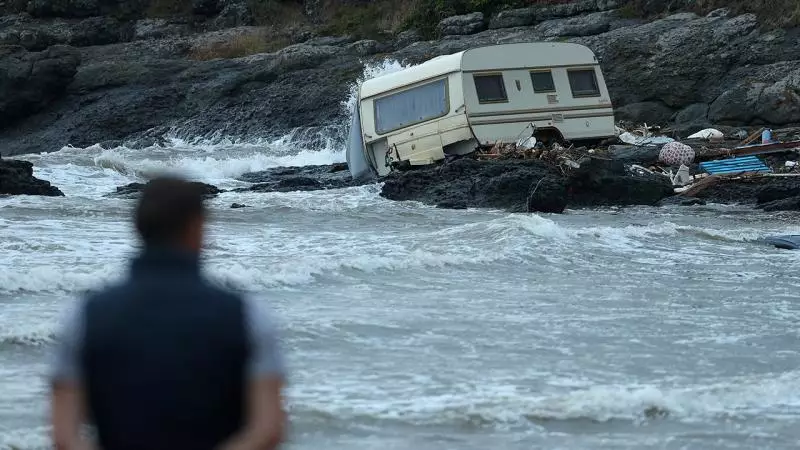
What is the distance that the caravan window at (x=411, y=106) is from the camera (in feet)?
76.2

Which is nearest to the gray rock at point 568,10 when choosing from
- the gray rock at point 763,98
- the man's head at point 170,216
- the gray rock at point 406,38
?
the gray rock at point 406,38

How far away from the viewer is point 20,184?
22.3 m

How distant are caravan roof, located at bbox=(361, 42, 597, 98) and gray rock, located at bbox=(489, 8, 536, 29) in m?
12.6

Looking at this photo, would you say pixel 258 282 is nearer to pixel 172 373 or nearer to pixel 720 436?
pixel 720 436

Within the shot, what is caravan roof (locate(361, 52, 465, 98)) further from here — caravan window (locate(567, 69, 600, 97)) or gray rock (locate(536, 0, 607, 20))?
gray rock (locate(536, 0, 607, 20))

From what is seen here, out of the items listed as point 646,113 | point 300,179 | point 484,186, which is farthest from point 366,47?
point 484,186

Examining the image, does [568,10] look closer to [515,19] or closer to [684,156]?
[515,19]

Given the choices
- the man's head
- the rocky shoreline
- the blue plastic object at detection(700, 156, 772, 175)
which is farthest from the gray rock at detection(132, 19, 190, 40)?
the man's head

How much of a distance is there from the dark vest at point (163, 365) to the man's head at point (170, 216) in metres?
0.13

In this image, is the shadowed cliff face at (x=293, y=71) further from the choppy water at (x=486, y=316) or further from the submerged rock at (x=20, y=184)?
the submerged rock at (x=20, y=184)

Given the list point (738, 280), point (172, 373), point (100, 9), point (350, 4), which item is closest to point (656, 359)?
point (738, 280)

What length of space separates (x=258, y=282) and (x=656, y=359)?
15.1ft

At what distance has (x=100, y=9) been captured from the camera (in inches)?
1843

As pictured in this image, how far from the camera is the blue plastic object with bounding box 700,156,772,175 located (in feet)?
73.2
